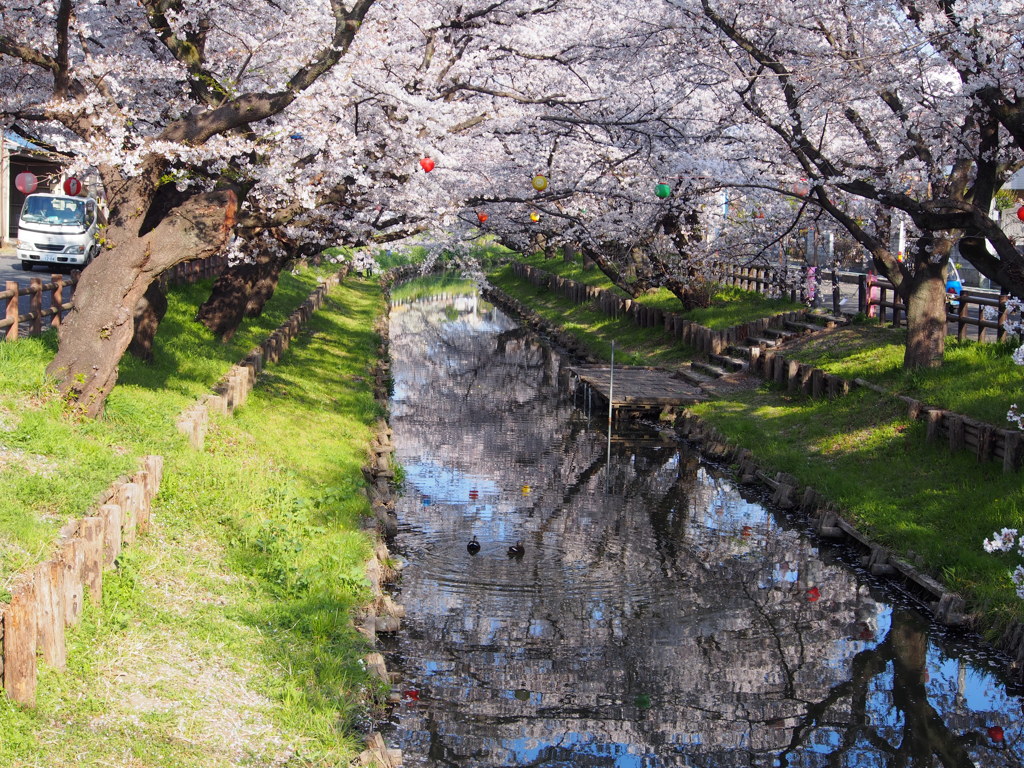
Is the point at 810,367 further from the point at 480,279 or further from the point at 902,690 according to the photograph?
the point at 480,279

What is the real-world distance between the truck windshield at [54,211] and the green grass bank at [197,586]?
16221 millimetres

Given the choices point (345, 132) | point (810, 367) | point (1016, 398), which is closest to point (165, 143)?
point (345, 132)

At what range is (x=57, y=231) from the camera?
3028 cm

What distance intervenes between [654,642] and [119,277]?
7.57 meters

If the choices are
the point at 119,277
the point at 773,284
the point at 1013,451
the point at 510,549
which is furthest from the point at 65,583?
the point at 773,284

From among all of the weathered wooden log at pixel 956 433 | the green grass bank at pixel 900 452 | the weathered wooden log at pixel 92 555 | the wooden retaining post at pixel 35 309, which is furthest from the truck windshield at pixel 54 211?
the weathered wooden log at pixel 956 433

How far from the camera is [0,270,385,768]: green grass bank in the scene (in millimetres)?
7324

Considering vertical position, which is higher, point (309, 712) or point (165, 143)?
point (165, 143)

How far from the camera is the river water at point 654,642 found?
31.0 ft

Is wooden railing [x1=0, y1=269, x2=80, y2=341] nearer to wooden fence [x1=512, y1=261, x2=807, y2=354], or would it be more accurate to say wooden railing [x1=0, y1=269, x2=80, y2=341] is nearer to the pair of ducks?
the pair of ducks

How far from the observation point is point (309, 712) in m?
8.16

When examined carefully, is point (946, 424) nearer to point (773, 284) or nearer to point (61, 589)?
point (61, 589)

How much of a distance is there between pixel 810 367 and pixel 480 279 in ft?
50.2

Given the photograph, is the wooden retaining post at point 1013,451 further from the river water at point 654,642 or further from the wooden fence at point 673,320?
the wooden fence at point 673,320
